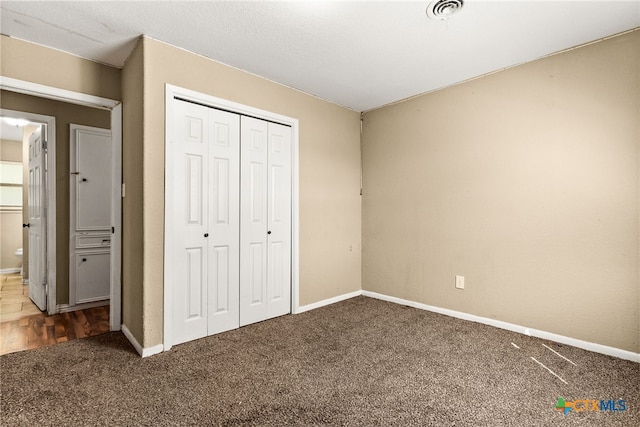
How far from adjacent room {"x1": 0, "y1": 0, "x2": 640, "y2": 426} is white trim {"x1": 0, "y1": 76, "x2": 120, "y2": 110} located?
0.01 metres

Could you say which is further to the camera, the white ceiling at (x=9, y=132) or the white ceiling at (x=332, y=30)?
the white ceiling at (x=9, y=132)

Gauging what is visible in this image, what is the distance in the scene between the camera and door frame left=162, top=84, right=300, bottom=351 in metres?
2.46

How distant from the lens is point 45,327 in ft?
9.72

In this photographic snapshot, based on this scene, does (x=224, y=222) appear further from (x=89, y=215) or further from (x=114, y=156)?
(x=89, y=215)

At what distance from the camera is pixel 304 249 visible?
11.5 feet

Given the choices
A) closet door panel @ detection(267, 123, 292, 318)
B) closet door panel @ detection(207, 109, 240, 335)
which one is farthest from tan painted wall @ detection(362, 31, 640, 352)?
closet door panel @ detection(207, 109, 240, 335)

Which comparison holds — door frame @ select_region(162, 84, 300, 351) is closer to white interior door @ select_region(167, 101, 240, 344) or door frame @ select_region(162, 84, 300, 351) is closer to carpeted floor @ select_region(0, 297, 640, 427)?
white interior door @ select_region(167, 101, 240, 344)

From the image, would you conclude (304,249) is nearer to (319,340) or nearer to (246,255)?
(246,255)

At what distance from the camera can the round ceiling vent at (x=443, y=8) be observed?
198 cm

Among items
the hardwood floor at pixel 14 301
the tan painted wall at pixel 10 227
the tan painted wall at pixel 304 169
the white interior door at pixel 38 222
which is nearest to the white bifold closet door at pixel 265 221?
the tan painted wall at pixel 304 169

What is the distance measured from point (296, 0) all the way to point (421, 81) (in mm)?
1701

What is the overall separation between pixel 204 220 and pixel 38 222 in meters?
2.37

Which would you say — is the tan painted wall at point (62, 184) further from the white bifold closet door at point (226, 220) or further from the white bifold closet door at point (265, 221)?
the white bifold closet door at point (265, 221)

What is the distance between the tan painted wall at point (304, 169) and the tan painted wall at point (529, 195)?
50 centimetres
